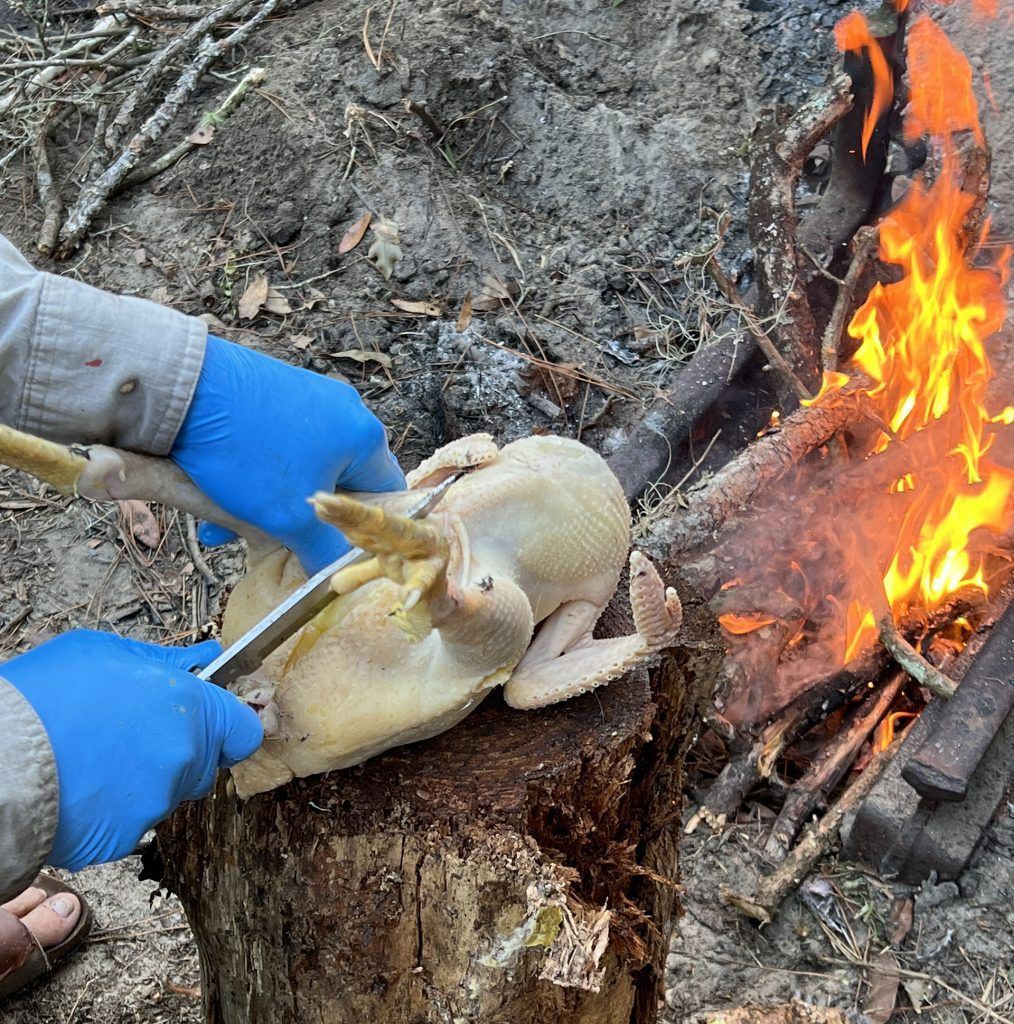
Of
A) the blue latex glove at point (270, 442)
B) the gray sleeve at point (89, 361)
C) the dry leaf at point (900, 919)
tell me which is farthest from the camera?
the dry leaf at point (900, 919)

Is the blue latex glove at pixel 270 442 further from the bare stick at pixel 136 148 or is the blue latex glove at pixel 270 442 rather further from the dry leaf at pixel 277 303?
the bare stick at pixel 136 148

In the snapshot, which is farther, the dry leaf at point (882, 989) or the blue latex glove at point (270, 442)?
the dry leaf at point (882, 989)

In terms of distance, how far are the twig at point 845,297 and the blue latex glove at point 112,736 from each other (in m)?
2.46

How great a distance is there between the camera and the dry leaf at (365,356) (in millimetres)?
3920

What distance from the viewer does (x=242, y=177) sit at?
14.4ft

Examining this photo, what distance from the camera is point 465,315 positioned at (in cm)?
404

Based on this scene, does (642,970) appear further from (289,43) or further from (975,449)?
(289,43)

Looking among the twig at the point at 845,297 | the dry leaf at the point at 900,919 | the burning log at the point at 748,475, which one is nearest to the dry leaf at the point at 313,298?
the burning log at the point at 748,475

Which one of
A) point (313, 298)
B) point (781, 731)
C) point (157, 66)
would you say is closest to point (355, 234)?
point (313, 298)

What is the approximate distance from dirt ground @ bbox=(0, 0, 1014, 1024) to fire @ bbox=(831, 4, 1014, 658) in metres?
0.90

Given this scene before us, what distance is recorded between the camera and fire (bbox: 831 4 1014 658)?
134 inches

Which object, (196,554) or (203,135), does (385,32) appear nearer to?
(203,135)

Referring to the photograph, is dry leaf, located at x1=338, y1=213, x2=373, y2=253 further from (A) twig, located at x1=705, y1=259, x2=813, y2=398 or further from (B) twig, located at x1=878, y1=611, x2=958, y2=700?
(B) twig, located at x1=878, y1=611, x2=958, y2=700

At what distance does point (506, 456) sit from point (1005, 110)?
3.59 meters
